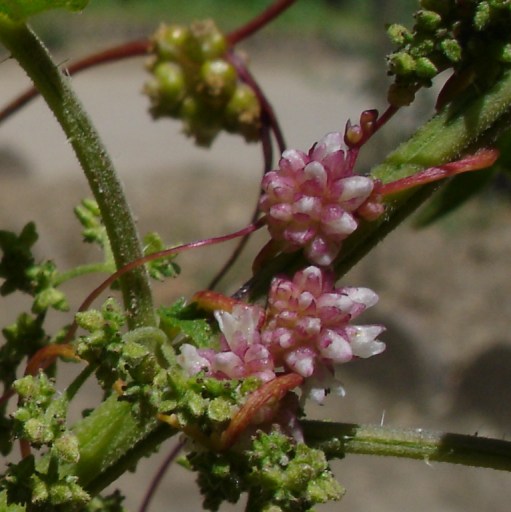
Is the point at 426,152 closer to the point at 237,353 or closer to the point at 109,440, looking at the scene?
the point at 237,353

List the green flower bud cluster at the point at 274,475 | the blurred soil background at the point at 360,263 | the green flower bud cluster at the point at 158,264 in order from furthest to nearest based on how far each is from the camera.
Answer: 1. the blurred soil background at the point at 360,263
2. the green flower bud cluster at the point at 158,264
3. the green flower bud cluster at the point at 274,475

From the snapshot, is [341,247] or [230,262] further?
[230,262]

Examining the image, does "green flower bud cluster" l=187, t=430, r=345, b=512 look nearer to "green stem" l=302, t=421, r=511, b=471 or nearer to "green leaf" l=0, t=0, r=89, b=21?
"green stem" l=302, t=421, r=511, b=471

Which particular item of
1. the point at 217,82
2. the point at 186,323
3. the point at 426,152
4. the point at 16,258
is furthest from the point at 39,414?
the point at 217,82

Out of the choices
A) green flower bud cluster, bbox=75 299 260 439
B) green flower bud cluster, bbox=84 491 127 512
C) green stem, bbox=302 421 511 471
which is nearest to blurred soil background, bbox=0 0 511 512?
green flower bud cluster, bbox=84 491 127 512

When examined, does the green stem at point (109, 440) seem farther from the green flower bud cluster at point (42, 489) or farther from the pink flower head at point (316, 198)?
the pink flower head at point (316, 198)

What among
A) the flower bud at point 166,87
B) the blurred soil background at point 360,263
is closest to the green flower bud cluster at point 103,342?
the flower bud at point 166,87

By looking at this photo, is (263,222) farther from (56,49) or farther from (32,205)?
(56,49)

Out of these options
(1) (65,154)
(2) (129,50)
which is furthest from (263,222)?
(1) (65,154)
